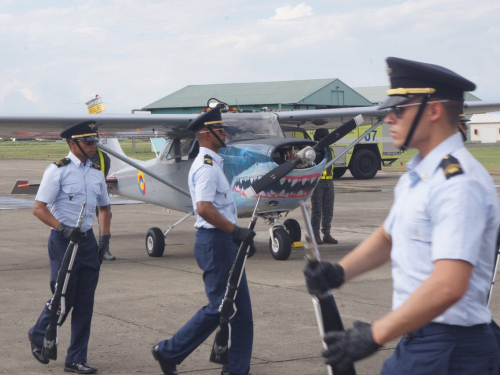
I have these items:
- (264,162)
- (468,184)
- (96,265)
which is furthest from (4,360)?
(264,162)

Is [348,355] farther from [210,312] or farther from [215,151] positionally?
[215,151]

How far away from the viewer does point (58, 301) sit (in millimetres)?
5613

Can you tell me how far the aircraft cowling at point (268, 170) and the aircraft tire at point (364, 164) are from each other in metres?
18.3

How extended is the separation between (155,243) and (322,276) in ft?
29.5

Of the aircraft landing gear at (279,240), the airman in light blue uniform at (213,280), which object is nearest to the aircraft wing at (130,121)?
the aircraft landing gear at (279,240)

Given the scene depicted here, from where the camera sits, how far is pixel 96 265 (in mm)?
5887

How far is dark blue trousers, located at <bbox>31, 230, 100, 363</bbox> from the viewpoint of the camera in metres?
5.71

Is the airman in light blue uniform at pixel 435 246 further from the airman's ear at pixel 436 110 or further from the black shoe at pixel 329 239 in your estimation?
the black shoe at pixel 329 239

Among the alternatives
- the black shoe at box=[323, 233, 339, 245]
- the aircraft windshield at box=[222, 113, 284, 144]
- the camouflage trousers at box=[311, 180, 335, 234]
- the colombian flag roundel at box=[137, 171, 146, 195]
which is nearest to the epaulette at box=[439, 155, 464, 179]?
the aircraft windshield at box=[222, 113, 284, 144]

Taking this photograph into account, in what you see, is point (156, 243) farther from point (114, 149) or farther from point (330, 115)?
point (330, 115)

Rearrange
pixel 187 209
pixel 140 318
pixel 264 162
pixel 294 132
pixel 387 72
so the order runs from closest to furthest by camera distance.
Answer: pixel 387 72 → pixel 140 318 → pixel 264 162 → pixel 187 209 → pixel 294 132

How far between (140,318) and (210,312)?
2322 millimetres

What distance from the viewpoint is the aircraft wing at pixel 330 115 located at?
13.1 metres

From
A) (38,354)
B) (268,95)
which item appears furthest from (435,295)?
(268,95)
